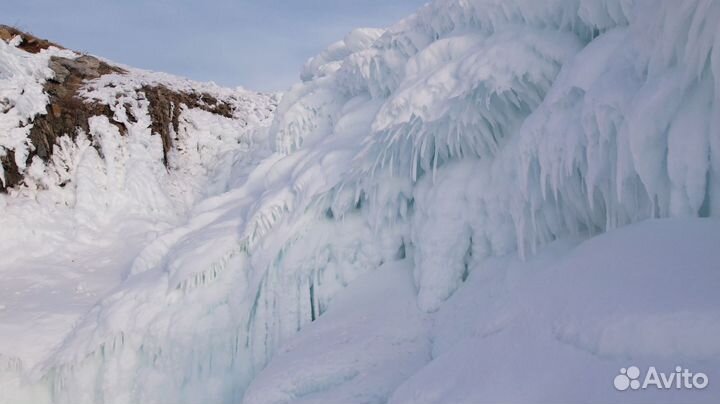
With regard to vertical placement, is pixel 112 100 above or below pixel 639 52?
above

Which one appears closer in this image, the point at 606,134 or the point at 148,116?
the point at 606,134

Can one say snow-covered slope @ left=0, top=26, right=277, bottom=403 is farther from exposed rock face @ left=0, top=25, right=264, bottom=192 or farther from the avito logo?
the avito logo

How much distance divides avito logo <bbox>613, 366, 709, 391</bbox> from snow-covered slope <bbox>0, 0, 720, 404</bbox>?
5 cm

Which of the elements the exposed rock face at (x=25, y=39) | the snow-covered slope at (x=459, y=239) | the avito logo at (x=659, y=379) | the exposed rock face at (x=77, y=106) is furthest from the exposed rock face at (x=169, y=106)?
the avito logo at (x=659, y=379)

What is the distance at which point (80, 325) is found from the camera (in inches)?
377

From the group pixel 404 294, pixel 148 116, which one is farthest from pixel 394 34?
pixel 148 116

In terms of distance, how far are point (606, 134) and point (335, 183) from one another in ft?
13.9

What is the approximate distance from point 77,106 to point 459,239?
44.7ft

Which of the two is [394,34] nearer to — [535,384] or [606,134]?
[606,134]

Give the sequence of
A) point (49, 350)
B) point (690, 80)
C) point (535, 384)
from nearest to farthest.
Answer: point (535, 384), point (690, 80), point (49, 350)

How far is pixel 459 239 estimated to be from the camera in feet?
21.7

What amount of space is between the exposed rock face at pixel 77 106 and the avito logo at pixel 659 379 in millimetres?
14796

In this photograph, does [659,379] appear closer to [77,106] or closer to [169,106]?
[77,106]

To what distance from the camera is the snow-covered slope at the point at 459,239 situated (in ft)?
10.8
